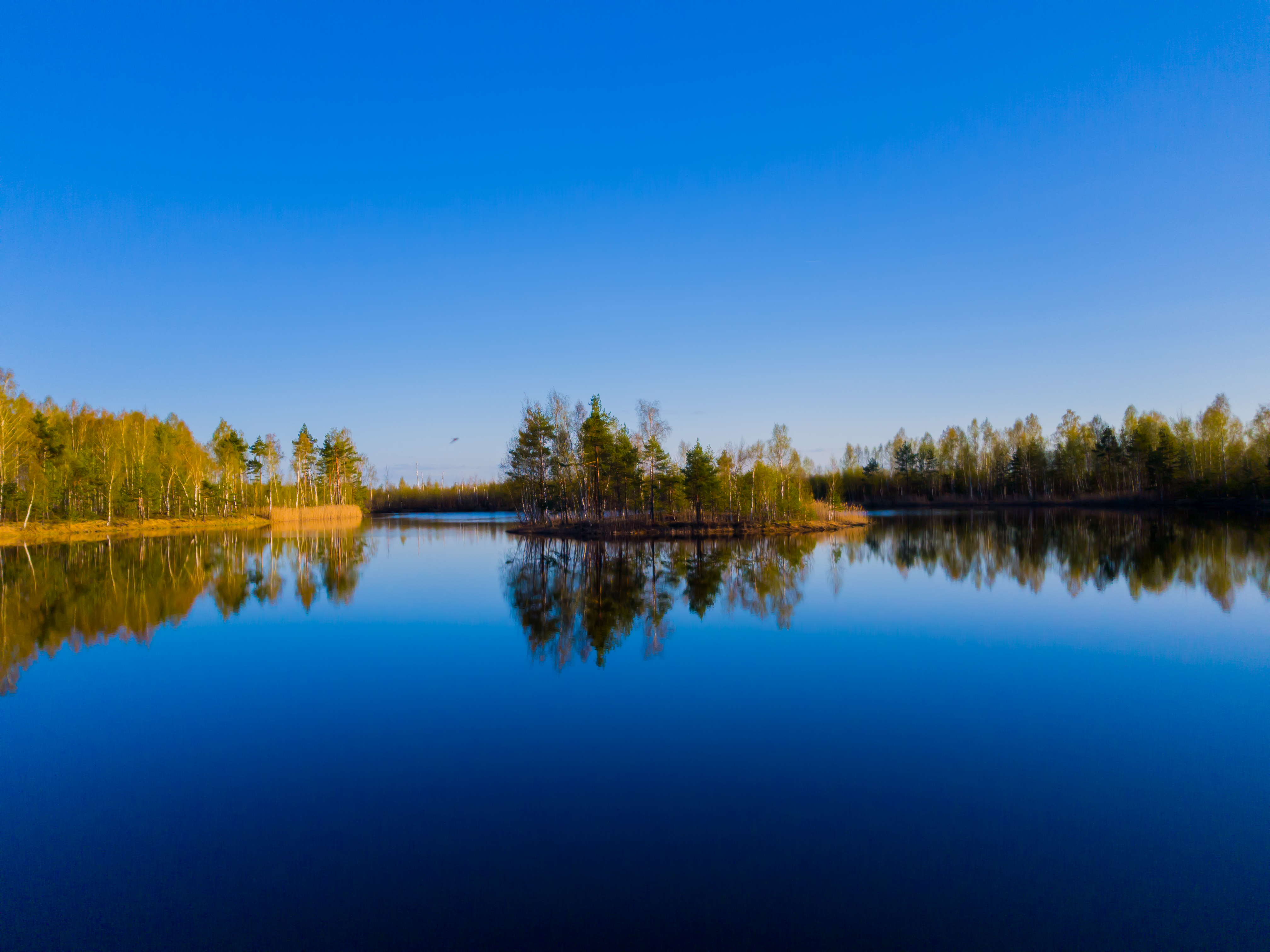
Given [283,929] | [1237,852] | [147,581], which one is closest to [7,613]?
[147,581]

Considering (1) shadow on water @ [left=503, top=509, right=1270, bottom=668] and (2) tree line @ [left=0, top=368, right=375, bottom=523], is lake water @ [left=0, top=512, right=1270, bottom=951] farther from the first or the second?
(2) tree line @ [left=0, top=368, right=375, bottom=523]

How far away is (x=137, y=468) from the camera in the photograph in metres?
46.8

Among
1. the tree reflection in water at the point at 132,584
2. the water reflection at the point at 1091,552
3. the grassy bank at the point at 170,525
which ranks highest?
the grassy bank at the point at 170,525

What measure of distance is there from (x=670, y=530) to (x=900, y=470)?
6537cm

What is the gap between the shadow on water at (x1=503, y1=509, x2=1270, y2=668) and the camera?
14.2 meters

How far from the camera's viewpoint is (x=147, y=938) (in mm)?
4129

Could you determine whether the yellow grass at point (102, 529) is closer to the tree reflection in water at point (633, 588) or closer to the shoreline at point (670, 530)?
the shoreline at point (670, 530)

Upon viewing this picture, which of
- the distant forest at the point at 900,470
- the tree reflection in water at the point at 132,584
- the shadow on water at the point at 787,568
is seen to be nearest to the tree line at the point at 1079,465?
the distant forest at the point at 900,470

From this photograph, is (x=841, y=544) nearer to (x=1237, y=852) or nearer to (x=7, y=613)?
(x=1237, y=852)

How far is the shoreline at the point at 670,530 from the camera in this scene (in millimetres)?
36469

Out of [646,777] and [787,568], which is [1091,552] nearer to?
[787,568]

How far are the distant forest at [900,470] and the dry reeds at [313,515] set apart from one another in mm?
22169

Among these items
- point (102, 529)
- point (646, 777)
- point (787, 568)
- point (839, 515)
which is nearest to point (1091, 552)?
point (787, 568)

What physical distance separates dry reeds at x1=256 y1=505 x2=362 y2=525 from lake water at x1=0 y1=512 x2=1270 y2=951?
49.2 metres
